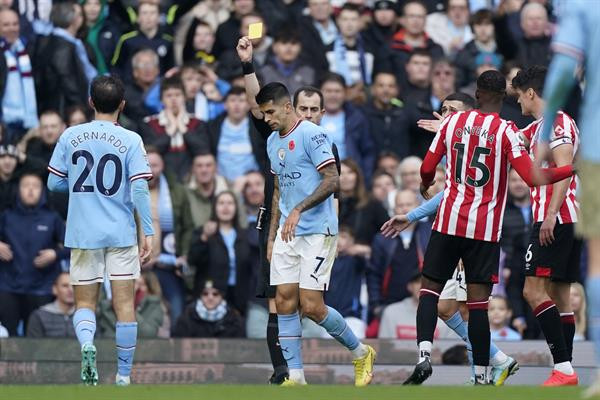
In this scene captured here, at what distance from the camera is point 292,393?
10523 mm

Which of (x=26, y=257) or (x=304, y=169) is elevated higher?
(x=304, y=169)

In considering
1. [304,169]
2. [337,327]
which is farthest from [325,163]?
[337,327]

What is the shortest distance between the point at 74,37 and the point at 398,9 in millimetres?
4099

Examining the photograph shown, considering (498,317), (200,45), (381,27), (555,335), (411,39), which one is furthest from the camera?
(381,27)

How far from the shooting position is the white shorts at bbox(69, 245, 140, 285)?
42.1 ft

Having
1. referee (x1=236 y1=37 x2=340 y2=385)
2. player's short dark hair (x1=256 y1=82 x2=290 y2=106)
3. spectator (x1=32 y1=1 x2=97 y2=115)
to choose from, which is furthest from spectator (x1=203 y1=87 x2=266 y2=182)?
player's short dark hair (x1=256 y1=82 x2=290 y2=106)

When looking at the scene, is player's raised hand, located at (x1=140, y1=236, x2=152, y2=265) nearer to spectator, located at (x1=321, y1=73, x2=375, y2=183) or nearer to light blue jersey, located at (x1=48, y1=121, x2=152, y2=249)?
light blue jersey, located at (x1=48, y1=121, x2=152, y2=249)

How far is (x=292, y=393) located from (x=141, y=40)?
32.1 feet

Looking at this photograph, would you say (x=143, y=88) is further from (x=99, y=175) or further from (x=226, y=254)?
(x=99, y=175)

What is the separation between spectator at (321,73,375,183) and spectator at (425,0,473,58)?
2.24m

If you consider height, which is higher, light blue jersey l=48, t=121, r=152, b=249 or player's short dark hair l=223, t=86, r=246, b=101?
player's short dark hair l=223, t=86, r=246, b=101

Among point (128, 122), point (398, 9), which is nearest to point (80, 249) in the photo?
point (128, 122)

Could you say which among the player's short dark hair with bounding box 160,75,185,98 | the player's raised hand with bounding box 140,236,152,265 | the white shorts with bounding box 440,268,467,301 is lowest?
the white shorts with bounding box 440,268,467,301

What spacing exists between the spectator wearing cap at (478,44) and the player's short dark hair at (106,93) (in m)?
7.89
